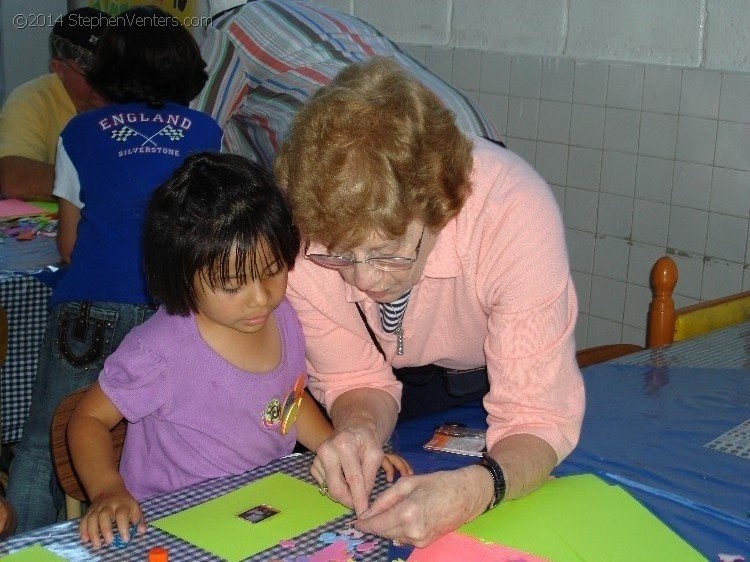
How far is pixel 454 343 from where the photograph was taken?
77.1 inches

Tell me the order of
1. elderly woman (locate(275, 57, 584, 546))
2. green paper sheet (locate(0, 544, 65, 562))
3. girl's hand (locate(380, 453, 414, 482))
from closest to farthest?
green paper sheet (locate(0, 544, 65, 562))
elderly woman (locate(275, 57, 584, 546))
girl's hand (locate(380, 453, 414, 482))

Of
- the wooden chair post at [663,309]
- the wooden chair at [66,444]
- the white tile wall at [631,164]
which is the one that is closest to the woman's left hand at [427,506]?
the wooden chair at [66,444]

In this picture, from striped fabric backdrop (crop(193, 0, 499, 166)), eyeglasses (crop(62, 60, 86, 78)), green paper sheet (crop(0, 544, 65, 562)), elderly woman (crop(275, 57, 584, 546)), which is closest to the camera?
green paper sheet (crop(0, 544, 65, 562))

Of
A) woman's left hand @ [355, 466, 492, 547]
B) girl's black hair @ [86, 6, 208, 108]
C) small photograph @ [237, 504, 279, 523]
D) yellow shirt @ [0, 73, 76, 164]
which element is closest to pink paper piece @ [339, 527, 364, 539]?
woman's left hand @ [355, 466, 492, 547]

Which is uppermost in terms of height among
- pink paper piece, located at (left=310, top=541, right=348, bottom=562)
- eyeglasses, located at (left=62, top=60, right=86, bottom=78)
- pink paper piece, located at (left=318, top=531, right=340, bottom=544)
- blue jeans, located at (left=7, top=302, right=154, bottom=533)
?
eyeglasses, located at (left=62, top=60, right=86, bottom=78)

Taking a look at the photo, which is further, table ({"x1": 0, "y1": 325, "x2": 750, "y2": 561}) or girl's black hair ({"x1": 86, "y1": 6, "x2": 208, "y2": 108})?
girl's black hair ({"x1": 86, "y1": 6, "x2": 208, "y2": 108})

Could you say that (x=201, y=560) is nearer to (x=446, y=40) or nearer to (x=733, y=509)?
(x=733, y=509)

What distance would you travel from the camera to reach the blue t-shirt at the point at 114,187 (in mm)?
2553

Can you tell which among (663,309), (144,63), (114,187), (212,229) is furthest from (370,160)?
(663,309)

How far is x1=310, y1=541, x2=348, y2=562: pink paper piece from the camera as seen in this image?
1.33m

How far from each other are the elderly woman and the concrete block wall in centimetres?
192

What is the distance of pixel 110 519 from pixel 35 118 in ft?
9.32

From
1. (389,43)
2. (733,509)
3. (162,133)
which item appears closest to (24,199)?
(162,133)

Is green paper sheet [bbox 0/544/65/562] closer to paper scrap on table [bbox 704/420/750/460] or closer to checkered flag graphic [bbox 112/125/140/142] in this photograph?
paper scrap on table [bbox 704/420/750/460]
